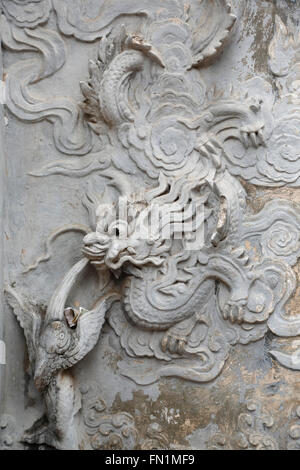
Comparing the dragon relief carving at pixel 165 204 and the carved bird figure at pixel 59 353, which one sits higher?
the dragon relief carving at pixel 165 204

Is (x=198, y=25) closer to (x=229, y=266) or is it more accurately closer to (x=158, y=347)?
(x=229, y=266)

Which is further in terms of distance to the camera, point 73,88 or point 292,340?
point 73,88

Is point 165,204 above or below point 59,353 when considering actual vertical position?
above

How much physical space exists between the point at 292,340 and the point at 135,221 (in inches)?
34.2

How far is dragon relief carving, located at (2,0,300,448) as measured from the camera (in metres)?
3.72

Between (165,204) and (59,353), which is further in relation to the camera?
Answer: (165,204)

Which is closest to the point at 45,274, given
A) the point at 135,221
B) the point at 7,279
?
the point at 7,279

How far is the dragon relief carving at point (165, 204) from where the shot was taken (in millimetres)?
3721

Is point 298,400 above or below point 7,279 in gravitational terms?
below

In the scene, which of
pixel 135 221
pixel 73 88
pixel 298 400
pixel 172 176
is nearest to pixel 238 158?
pixel 172 176

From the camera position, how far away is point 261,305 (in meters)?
3.72

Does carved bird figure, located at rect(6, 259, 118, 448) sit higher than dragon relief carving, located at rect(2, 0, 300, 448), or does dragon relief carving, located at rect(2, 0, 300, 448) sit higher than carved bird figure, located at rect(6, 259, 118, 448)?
dragon relief carving, located at rect(2, 0, 300, 448)

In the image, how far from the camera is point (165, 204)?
384cm
